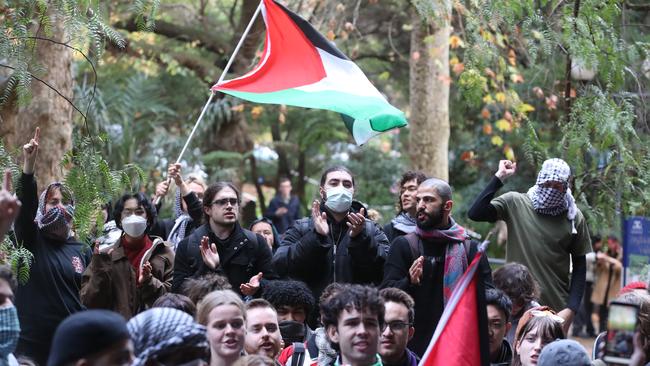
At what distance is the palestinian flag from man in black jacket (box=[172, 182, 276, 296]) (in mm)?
1029

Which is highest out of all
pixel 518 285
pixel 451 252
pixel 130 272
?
pixel 451 252

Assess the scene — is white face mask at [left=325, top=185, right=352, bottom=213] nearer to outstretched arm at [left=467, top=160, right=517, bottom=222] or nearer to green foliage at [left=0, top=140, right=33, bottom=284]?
outstretched arm at [left=467, top=160, right=517, bottom=222]

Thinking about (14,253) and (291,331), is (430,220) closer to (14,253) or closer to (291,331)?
(291,331)

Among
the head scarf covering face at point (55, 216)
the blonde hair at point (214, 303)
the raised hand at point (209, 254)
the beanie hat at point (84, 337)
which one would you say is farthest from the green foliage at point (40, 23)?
the beanie hat at point (84, 337)

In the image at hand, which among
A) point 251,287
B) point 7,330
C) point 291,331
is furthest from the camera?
point 251,287

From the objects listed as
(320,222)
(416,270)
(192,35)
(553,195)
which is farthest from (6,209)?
(192,35)

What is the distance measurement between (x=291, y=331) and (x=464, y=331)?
1714 mm

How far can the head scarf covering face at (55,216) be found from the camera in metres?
8.00

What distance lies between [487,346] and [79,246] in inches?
137

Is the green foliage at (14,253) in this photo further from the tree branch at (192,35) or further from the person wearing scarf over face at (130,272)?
the tree branch at (192,35)

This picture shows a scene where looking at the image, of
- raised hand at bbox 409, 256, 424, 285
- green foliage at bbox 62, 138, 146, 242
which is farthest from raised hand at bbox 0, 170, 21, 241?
raised hand at bbox 409, 256, 424, 285

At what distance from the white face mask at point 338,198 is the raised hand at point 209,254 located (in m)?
0.94

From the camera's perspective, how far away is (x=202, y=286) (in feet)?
23.9

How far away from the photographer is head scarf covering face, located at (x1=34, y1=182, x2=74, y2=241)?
800cm
